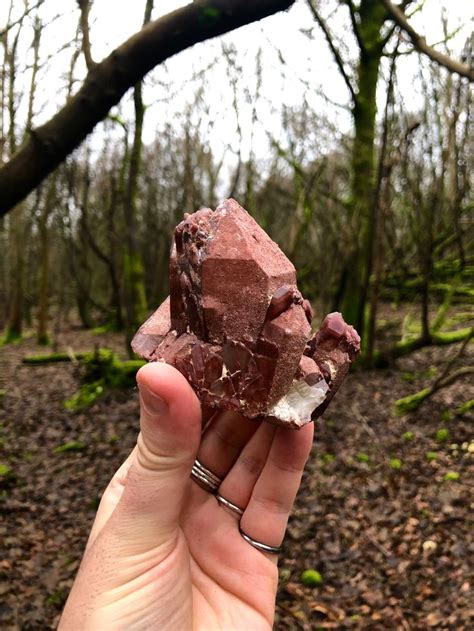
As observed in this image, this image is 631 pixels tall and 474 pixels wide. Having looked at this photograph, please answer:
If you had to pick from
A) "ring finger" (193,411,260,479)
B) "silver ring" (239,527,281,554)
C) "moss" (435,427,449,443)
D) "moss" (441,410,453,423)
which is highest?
"ring finger" (193,411,260,479)

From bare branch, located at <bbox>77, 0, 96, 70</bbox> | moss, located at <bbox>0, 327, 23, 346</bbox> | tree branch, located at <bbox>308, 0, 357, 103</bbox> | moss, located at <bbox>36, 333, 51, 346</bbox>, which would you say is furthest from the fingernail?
moss, located at <bbox>0, 327, 23, 346</bbox>

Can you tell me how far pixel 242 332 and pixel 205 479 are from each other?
840 millimetres

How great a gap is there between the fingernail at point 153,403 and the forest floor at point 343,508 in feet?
8.90

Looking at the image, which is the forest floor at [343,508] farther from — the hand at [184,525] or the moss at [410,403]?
the hand at [184,525]

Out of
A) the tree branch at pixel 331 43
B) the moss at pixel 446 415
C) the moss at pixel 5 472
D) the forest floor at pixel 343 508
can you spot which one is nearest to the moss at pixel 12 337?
the forest floor at pixel 343 508

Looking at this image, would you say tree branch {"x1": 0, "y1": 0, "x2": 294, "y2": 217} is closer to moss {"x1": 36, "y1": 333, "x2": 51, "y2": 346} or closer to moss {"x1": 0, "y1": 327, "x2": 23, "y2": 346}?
moss {"x1": 36, "y1": 333, "x2": 51, "y2": 346}

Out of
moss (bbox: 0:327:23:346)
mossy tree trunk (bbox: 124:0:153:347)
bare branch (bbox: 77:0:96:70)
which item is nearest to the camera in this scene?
bare branch (bbox: 77:0:96:70)

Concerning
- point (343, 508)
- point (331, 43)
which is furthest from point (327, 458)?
point (331, 43)

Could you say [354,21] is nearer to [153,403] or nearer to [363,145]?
[363,145]

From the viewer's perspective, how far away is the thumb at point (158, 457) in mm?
1830

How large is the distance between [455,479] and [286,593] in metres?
A: 2.06

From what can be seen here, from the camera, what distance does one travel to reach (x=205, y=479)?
101 inches

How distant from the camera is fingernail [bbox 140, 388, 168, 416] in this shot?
71.7 inches

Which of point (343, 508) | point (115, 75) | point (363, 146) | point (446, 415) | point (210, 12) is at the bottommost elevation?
point (343, 508)
